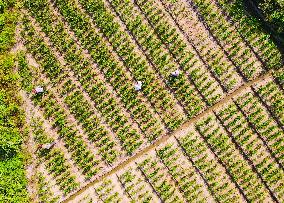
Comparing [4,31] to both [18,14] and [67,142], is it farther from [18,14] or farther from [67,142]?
[67,142]

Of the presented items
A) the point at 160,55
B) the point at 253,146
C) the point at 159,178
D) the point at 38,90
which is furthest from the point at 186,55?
the point at 38,90

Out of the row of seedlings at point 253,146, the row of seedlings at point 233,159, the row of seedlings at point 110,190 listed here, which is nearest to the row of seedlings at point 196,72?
the row of seedlings at point 253,146

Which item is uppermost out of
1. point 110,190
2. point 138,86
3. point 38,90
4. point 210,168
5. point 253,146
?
point 38,90

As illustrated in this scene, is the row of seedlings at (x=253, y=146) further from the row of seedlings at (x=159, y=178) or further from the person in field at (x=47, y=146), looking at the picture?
the person in field at (x=47, y=146)

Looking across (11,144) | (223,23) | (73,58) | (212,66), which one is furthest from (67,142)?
(223,23)

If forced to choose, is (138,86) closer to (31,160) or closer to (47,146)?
(47,146)

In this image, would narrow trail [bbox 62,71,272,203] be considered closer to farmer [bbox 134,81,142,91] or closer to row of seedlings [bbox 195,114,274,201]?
row of seedlings [bbox 195,114,274,201]
